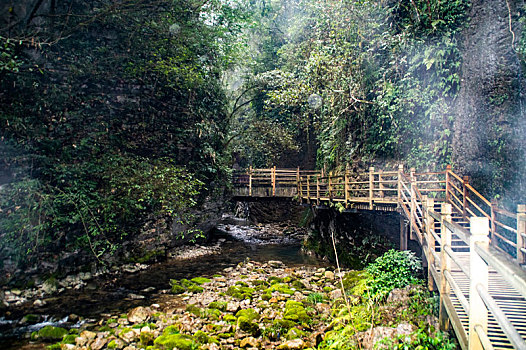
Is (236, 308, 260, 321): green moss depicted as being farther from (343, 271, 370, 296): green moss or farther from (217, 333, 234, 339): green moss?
(343, 271, 370, 296): green moss

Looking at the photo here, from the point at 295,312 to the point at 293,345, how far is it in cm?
137

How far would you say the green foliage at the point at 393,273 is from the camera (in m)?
6.15

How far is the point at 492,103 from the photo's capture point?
8211 millimetres

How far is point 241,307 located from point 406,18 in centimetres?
1091

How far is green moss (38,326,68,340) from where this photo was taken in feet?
19.6

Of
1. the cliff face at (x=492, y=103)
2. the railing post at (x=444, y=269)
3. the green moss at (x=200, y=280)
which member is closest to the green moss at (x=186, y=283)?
the green moss at (x=200, y=280)

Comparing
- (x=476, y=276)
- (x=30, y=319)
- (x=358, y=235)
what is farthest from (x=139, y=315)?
(x=358, y=235)

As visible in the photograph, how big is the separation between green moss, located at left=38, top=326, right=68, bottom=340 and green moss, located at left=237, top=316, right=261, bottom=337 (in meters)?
3.65

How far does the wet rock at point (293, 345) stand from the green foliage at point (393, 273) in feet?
5.91

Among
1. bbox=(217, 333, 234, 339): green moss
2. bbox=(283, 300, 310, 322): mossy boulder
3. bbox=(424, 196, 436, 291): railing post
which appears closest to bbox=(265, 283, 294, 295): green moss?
bbox=(283, 300, 310, 322): mossy boulder

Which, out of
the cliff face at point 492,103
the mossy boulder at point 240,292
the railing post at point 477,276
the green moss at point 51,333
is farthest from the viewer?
the mossy boulder at point 240,292

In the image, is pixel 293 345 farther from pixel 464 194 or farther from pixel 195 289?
pixel 464 194

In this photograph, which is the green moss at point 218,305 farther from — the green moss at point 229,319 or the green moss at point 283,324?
the green moss at point 283,324

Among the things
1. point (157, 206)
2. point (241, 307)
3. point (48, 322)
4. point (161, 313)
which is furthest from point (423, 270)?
point (157, 206)
